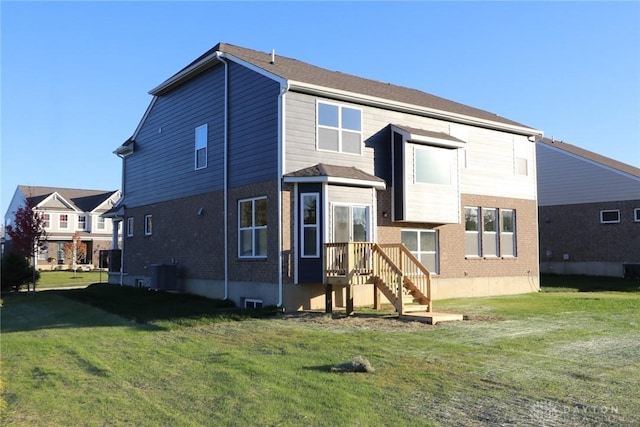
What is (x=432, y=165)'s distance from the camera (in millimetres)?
18406

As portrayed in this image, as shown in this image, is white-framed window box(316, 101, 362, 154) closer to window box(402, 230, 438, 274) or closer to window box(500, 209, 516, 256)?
window box(402, 230, 438, 274)

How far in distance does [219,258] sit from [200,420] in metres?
12.5

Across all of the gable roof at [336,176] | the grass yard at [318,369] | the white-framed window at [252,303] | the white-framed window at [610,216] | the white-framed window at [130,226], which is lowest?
the grass yard at [318,369]

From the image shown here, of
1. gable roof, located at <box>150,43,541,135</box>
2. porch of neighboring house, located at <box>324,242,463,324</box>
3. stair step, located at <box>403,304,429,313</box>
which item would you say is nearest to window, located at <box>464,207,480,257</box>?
gable roof, located at <box>150,43,541,135</box>

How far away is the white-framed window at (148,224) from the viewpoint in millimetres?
23562

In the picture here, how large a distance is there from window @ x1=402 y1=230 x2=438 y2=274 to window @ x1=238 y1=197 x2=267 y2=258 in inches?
185

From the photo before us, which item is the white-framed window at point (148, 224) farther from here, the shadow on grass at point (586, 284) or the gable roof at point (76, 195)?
the gable roof at point (76, 195)

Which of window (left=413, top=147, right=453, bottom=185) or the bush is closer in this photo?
window (left=413, top=147, right=453, bottom=185)

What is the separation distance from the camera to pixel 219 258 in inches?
733

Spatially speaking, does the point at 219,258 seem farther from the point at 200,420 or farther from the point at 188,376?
the point at 200,420

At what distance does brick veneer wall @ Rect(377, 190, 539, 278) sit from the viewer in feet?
59.1

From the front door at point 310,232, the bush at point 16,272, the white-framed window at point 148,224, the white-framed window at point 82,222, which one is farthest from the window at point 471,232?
the white-framed window at point 82,222

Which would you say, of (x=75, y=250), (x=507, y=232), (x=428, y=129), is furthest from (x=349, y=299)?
(x=75, y=250)

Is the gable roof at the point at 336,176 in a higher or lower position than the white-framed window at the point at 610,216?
higher
